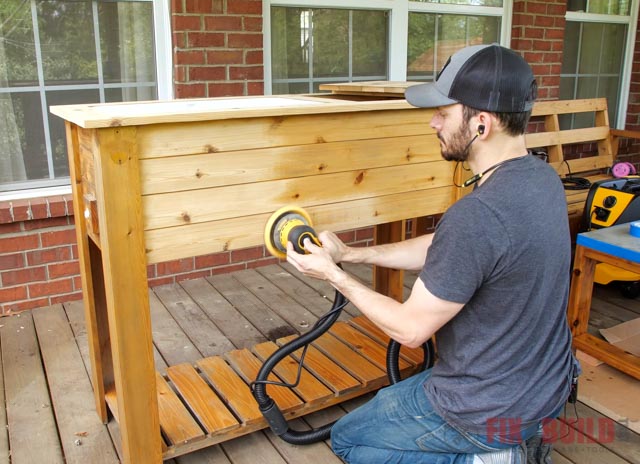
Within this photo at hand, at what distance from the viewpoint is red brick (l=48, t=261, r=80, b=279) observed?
131 inches

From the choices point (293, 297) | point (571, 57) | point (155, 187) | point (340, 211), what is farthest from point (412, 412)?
point (571, 57)

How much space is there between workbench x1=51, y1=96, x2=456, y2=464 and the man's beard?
0.49 metres

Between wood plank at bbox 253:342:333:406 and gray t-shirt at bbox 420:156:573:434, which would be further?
wood plank at bbox 253:342:333:406

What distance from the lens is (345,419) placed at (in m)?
1.94

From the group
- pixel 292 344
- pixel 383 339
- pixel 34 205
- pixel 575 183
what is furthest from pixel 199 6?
pixel 575 183

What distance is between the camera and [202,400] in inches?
89.1

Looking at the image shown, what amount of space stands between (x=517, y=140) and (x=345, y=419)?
976 millimetres

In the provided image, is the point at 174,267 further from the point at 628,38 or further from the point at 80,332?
the point at 628,38

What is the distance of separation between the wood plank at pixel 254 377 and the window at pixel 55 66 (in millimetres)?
1481

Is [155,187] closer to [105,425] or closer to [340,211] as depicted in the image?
[340,211]

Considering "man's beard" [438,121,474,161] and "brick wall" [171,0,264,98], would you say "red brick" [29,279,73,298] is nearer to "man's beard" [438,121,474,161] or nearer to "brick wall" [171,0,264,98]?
"brick wall" [171,0,264,98]

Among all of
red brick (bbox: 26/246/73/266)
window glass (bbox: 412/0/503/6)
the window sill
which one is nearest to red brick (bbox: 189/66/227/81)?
the window sill

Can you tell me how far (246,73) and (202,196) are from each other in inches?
75.9

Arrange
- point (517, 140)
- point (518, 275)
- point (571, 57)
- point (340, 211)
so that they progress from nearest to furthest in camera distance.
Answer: point (518, 275) < point (517, 140) < point (340, 211) < point (571, 57)
